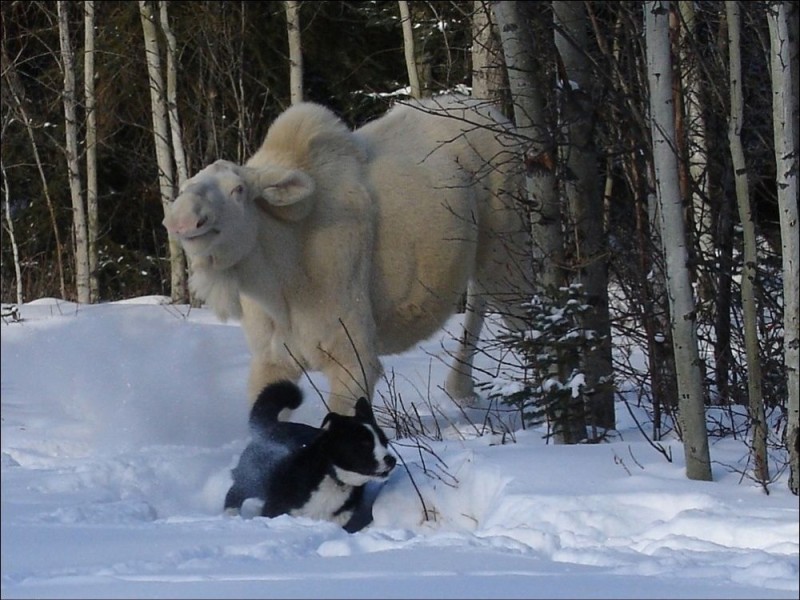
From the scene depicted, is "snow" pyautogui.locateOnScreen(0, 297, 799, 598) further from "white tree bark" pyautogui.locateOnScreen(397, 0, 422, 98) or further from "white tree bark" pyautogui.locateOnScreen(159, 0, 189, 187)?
"white tree bark" pyautogui.locateOnScreen(159, 0, 189, 187)

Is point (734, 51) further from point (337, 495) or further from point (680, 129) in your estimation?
point (337, 495)

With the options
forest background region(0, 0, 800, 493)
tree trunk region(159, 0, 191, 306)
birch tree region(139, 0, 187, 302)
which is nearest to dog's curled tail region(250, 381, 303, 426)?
forest background region(0, 0, 800, 493)

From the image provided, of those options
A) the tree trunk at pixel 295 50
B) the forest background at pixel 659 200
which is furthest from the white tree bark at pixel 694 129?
the tree trunk at pixel 295 50

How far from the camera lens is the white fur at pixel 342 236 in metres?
7.71

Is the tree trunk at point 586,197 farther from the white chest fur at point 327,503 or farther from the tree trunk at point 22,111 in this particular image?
the tree trunk at point 22,111

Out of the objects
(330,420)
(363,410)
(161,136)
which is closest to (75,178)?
(161,136)

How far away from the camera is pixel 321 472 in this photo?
21.5 feet

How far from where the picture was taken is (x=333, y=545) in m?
4.81

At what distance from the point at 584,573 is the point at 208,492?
301 centimetres

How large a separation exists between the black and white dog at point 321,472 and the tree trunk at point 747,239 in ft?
5.51

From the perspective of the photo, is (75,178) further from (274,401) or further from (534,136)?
(534,136)

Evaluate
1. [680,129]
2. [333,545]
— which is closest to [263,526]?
[333,545]

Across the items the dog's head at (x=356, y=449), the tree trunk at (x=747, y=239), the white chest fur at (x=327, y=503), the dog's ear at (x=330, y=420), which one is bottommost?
the white chest fur at (x=327, y=503)

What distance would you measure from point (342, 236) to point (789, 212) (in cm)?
316
